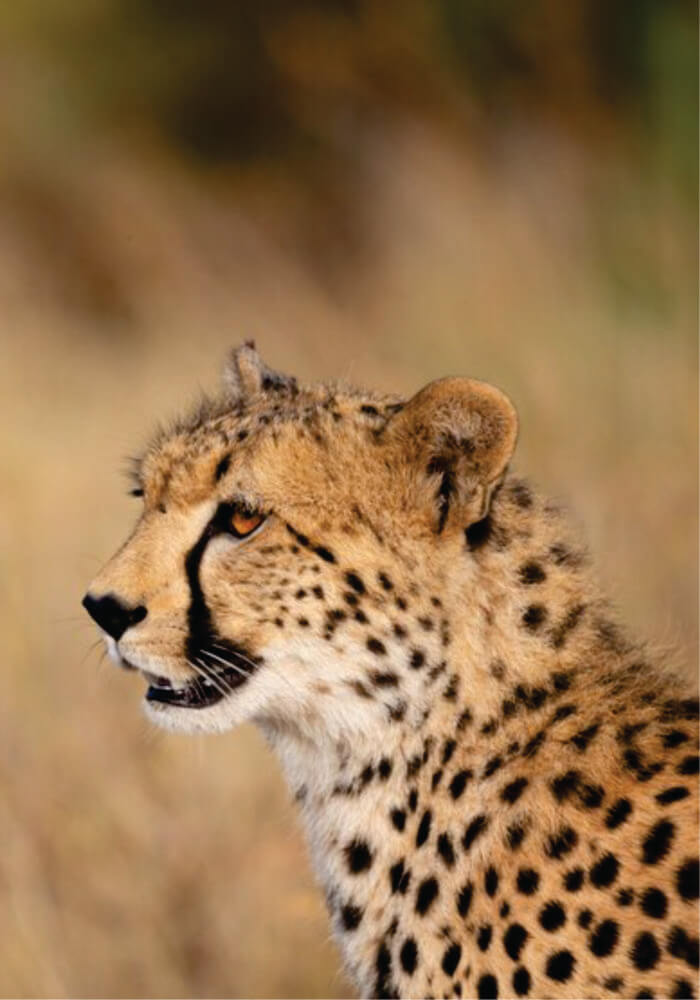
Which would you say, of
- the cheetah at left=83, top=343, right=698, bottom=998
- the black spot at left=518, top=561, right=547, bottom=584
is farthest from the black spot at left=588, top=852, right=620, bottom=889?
the black spot at left=518, top=561, right=547, bottom=584

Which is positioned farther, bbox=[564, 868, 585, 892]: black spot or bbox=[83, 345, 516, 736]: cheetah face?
bbox=[83, 345, 516, 736]: cheetah face

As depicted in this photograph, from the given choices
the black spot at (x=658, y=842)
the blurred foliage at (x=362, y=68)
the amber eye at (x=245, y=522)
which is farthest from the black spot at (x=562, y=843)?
the blurred foliage at (x=362, y=68)

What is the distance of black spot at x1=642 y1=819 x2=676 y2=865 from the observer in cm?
289

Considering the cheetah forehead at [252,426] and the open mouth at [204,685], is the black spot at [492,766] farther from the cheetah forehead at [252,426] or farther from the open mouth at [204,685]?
the cheetah forehead at [252,426]

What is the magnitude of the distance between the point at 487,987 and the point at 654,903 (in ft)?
0.90

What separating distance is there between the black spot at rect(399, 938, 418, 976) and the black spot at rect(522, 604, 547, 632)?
0.51 meters

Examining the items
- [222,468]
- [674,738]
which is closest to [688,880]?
[674,738]

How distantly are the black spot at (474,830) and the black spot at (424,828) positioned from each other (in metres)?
0.07

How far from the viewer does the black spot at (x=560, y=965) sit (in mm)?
2859

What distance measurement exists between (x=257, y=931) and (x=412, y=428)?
1985 mm

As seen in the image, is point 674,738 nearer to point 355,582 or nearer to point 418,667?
point 418,667

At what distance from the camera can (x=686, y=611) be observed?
571 cm

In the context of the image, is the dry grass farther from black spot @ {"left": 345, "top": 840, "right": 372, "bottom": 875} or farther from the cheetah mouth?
the cheetah mouth

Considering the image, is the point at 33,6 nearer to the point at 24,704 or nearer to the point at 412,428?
the point at 24,704
